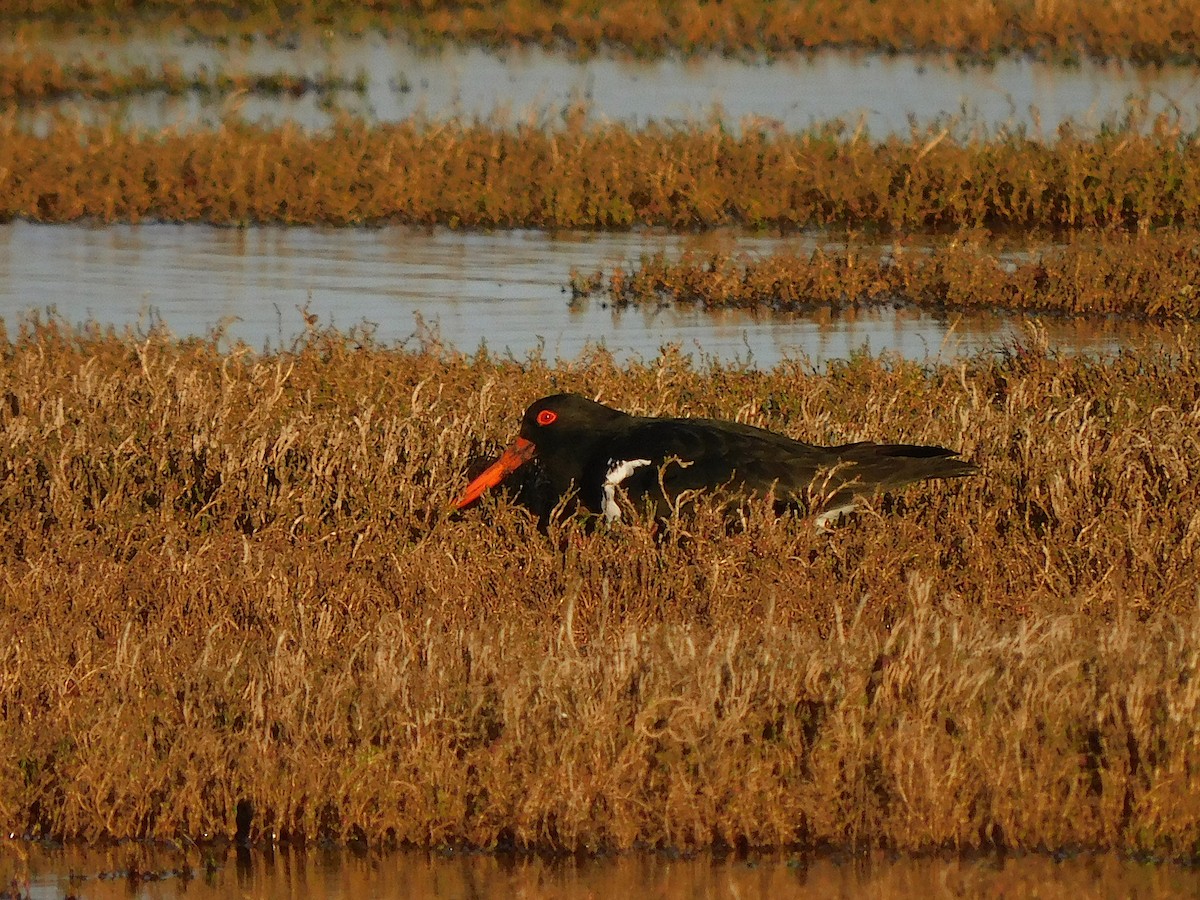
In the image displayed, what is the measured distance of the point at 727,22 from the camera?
3173 cm

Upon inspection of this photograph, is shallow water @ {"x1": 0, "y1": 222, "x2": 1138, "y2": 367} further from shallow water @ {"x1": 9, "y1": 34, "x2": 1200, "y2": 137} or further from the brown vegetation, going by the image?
shallow water @ {"x1": 9, "y1": 34, "x2": 1200, "y2": 137}

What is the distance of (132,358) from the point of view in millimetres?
11484

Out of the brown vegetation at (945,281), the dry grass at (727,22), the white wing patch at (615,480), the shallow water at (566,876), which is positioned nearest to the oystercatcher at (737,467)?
the white wing patch at (615,480)

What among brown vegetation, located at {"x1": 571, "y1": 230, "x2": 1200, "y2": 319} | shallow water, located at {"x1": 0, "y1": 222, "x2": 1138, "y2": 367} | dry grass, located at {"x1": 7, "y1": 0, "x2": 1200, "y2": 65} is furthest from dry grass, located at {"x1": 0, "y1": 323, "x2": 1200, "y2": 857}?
dry grass, located at {"x1": 7, "y1": 0, "x2": 1200, "y2": 65}

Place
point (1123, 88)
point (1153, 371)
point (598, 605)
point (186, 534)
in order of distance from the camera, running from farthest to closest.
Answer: point (1123, 88), point (1153, 371), point (186, 534), point (598, 605)

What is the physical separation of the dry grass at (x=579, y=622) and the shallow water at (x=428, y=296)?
47.2 inches

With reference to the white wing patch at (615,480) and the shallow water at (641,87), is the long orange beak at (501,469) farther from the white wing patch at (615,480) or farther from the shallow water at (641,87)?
the shallow water at (641,87)

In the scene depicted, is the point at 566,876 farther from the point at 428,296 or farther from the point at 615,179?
the point at 615,179

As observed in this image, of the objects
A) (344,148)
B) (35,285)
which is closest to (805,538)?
(35,285)

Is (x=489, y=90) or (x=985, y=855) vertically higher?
(x=489, y=90)

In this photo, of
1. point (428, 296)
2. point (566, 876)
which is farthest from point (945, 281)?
point (566, 876)

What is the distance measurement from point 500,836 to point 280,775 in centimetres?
66

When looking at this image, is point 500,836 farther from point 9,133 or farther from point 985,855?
point 9,133

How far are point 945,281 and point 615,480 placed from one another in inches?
253
